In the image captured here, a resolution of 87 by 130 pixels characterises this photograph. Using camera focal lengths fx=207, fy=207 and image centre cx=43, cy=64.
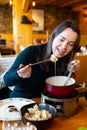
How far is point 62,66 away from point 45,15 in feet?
21.8

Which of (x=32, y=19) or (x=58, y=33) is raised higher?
(x=32, y=19)

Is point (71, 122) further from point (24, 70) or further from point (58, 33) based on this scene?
point (58, 33)

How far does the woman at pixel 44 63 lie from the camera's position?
1.26m

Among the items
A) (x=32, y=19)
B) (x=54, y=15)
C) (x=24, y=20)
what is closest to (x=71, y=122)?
(x=24, y=20)

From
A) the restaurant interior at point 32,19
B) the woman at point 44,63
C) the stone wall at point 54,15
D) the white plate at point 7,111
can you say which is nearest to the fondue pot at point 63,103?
the white plate at point 7,111

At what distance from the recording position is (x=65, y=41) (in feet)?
4.02

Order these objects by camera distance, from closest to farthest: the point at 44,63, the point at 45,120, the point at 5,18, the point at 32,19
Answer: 1. the point at 45,120
2. the point at 44,63
3. the point at 32,19
4. the point at 5,18

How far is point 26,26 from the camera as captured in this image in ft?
18.9

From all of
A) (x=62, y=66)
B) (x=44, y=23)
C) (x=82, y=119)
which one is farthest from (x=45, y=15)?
(x=82, y=119)

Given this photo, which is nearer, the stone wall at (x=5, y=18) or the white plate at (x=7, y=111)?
the white plate at (x=7, y=111)

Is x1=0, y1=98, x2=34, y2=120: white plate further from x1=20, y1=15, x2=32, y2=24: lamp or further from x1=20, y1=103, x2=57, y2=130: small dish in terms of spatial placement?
x1=20, y1=15, x2=32, y2=24: lamp

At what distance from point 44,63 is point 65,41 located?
25 centimetres

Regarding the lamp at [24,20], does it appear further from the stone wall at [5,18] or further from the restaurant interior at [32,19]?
the stone wall at [5,18]

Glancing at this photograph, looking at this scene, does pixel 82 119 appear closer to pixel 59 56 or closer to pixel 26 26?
pixel 59 56
